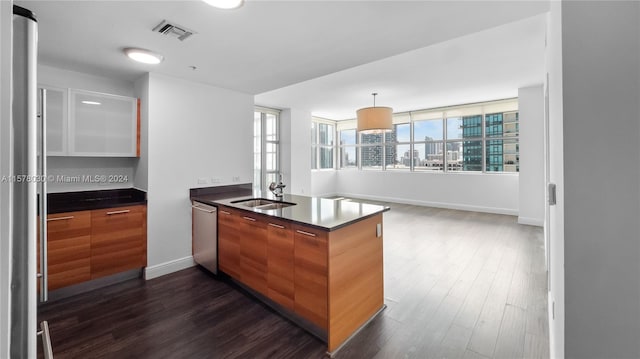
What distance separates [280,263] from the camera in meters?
2.15

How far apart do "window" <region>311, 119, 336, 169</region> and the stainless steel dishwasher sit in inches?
227

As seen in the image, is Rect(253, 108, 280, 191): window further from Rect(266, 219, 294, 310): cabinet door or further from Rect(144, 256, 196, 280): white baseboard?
Rect(266, 219, 294, 310): cabinet door

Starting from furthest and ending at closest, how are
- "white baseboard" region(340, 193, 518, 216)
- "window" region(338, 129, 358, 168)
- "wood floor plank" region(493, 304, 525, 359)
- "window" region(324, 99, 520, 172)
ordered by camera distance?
1. "window" region(338, 129, 358, 168)
2. "window" region(324, 99, 520, 172)
3. "white baseboard" region(340, 193, 518, 216)
4. "wood floor plank" region(493, 304, 525, 359)

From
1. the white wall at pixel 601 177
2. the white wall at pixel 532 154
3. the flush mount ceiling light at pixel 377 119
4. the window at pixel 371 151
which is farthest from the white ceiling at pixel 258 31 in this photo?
the window at pixel 371 151

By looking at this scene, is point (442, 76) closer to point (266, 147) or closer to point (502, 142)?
point (502, 142)

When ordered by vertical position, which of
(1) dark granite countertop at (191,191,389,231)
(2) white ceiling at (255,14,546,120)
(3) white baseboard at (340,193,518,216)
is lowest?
(3) white baseboard at (340,193,518,216)

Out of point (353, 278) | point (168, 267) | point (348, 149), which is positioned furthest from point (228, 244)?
point (348, 149)

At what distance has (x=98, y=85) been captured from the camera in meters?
3.21

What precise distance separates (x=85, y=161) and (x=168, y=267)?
1.57m

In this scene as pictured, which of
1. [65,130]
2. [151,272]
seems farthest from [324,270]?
[65,130]

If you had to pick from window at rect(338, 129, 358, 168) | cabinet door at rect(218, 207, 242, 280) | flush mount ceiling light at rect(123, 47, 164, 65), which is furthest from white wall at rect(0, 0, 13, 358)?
window at rect(338, 129, 358, 168)

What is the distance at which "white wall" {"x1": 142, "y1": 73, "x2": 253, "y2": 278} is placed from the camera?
3109mm

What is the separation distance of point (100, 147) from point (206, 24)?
197 cm

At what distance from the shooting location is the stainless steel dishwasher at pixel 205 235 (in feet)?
9.78
